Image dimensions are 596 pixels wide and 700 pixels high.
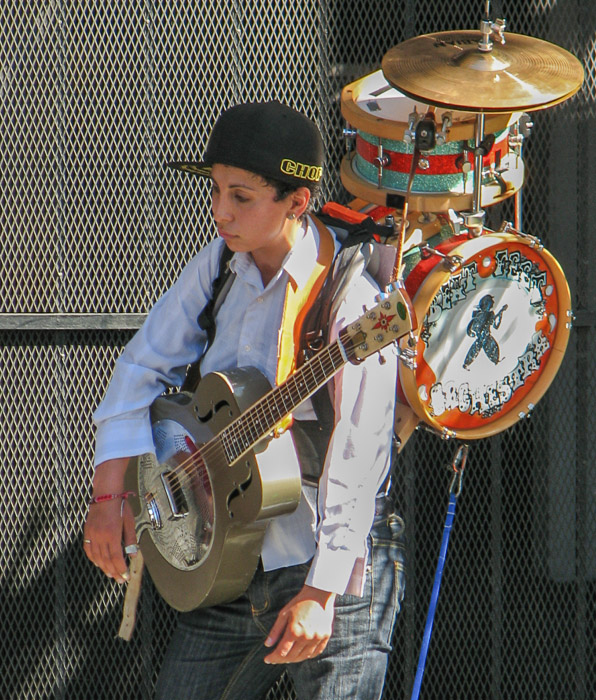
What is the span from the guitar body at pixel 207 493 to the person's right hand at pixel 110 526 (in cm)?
6

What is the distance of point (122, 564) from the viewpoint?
2521mm

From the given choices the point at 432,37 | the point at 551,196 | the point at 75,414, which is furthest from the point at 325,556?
the point at 551,196

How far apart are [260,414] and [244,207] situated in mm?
475

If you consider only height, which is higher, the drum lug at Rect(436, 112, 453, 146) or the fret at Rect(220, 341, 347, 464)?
the drum lug at Rect(436, 112, 453, 146)

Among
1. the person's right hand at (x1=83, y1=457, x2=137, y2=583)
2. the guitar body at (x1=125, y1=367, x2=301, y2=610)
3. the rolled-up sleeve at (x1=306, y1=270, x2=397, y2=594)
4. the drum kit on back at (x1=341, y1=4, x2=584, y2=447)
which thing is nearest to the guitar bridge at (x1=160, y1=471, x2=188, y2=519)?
the guitar body at (x1=125, y1=367, x2=301, y2=610)

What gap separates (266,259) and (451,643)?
1.96 metres

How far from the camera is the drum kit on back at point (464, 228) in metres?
2.26

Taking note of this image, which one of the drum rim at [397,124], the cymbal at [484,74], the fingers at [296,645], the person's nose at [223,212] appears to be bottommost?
the fingers at [296,645]

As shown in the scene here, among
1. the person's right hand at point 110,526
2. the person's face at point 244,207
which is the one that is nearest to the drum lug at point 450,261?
the person's face at point 244,207

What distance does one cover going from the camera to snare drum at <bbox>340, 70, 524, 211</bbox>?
2.41 meters

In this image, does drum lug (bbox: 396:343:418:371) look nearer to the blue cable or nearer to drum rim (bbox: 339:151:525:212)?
drum rim (bbox: 339:151:525:212)

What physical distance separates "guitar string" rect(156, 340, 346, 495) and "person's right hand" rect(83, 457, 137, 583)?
0.24 metres

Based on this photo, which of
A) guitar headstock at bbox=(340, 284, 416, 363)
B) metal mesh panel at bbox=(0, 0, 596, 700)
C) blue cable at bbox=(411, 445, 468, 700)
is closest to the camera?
guitar headstock at bbox=(340, 284, 416, 363)

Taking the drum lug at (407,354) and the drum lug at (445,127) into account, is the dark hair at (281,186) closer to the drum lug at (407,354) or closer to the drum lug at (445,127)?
the drum lug at (445,127)
